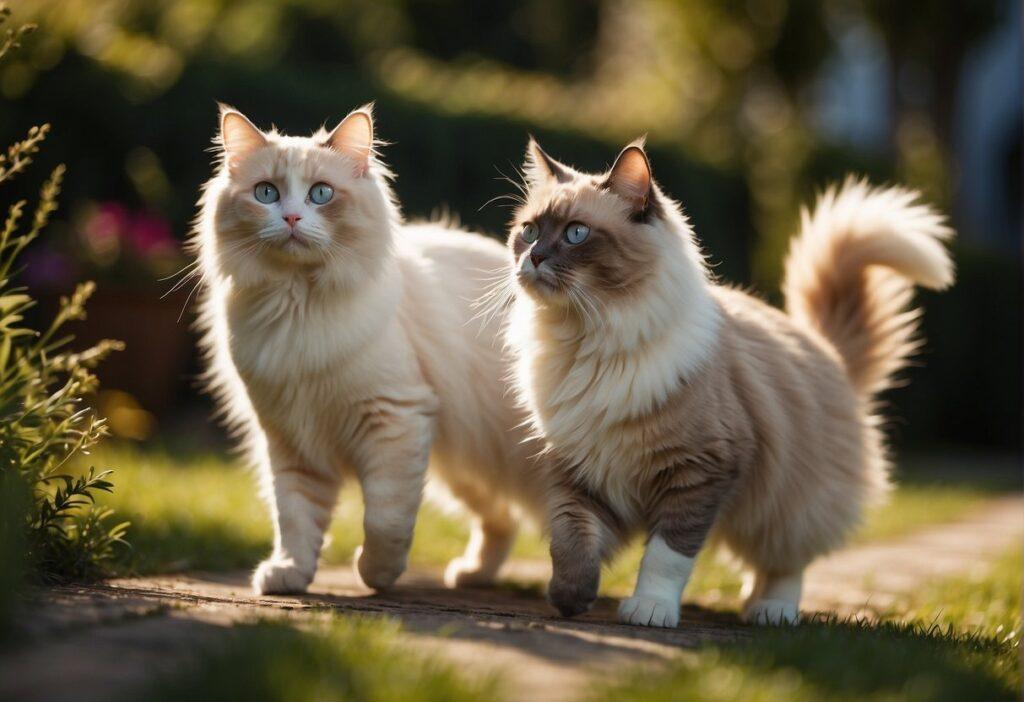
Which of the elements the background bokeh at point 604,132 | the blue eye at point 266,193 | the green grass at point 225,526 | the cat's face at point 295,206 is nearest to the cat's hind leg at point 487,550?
the green grass at point 225,526

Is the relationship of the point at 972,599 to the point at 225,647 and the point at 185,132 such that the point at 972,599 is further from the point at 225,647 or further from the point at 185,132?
the point at 185,132

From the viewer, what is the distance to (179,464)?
19.6 ft

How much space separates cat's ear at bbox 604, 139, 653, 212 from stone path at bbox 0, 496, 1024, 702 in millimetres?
1218

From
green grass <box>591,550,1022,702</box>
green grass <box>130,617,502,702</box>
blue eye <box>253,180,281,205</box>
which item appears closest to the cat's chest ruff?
blue eye <box>253,180,281,205</box>

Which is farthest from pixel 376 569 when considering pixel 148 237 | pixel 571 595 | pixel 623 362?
pixel 148 237

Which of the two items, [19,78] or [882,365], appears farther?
[19,78]

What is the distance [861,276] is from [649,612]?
1726 millimetres

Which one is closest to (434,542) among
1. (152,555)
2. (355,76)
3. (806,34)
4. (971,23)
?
(152,555)

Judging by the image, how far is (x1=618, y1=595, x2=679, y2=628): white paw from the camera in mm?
2900

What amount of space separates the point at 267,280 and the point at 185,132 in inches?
174

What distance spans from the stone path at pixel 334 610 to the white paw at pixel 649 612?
7 centimetres

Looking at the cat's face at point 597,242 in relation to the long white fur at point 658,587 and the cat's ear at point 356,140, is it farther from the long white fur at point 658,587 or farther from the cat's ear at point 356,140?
the long white fur at point 658,587

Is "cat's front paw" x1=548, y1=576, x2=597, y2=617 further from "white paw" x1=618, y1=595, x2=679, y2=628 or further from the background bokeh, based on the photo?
the background bokeh

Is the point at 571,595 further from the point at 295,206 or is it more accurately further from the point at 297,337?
the point at 295,206
